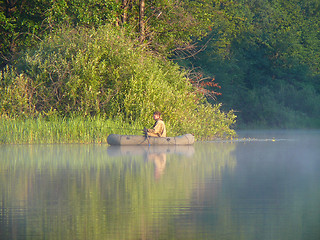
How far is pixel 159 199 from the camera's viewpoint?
10.4 m

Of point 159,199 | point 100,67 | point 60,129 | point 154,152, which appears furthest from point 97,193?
point 100,67

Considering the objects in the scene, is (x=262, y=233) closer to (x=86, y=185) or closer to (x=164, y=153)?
(x=86, y=185)

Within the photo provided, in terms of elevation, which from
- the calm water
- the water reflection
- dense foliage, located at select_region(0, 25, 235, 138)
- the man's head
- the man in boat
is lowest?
the calm water

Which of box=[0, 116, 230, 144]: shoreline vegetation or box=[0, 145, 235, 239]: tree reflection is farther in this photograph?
box=[0, 116, 230, 144]: shoreline vegetation

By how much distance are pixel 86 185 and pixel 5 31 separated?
22948 mm

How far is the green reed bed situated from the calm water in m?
7.26

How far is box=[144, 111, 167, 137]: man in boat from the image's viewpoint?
2609 centimetres

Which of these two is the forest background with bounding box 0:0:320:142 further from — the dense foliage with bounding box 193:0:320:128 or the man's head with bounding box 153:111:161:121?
the dense foliage with bounding box 193:0:320:128

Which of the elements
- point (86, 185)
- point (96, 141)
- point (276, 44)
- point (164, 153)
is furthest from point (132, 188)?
point (276, 44)

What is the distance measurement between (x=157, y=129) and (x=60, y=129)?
3.73 metres

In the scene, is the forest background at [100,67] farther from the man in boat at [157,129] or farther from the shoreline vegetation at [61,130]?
the man in boat at [157,129]

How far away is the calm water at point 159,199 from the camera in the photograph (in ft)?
26.1

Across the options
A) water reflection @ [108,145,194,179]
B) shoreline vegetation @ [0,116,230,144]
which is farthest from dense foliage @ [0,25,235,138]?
water reflection @ [108,145,194,179]

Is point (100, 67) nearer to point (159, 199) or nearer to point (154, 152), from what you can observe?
point (154, 152)
